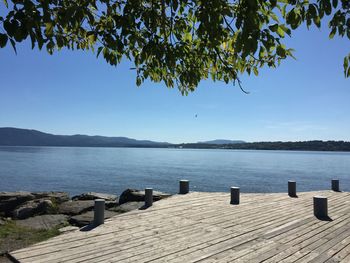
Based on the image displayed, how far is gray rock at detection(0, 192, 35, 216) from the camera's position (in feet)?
57.2

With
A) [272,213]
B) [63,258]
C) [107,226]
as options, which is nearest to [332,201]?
[272,213]

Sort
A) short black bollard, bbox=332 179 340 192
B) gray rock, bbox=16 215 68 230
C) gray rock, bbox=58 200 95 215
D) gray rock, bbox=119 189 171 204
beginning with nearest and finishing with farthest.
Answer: gray rock, bbox=16 215 68 230 < gray rock, bbox=58 200 95 215 < gray rock, bbox=119 189 171 204 < short black bollard, bbox=332 179 340 192

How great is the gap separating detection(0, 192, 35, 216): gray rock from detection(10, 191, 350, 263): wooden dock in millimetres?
9355

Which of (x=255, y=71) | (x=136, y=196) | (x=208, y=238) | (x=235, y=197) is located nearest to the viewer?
(x=255, y=71)

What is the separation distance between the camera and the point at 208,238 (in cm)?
845

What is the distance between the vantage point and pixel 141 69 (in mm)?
5953

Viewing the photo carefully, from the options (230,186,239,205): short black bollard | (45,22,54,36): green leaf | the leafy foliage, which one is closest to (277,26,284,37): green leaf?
the leafy foliage

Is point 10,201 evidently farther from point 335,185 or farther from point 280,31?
point 280,31

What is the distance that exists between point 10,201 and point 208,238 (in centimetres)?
1346

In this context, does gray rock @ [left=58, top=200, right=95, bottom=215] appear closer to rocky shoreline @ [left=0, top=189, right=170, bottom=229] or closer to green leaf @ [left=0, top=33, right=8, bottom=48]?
rocky shoreline @ [left=0, top=189, right=170, bottom=229]

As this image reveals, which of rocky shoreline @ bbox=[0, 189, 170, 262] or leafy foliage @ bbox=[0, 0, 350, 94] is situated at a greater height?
leafy foliage @ bbox=[0, 0, 350, 94]

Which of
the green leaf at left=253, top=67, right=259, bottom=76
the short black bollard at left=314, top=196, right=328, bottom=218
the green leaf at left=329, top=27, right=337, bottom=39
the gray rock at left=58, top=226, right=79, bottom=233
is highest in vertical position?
the green leaf at left=329, top=27, right=337, bottom=39

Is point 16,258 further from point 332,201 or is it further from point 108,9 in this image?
point 332,201

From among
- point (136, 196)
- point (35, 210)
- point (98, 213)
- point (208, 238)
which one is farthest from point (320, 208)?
point (35, 210)
